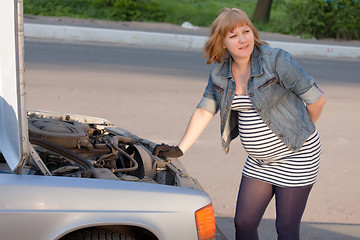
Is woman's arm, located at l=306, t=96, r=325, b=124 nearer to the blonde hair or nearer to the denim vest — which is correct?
the denim vest

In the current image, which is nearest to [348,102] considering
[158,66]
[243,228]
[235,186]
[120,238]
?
[158,66]

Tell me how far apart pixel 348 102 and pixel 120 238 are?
8.03 meters

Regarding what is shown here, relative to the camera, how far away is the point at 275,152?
10.1 ft

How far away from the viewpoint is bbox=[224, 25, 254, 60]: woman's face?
120 inches

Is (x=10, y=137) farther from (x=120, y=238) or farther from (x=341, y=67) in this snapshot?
Result: (x=341, y=67)

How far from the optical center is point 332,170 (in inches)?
246

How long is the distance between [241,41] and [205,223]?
3.56 ft

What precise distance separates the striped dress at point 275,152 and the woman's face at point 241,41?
0.27 metres

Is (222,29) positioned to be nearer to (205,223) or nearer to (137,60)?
(205,223)

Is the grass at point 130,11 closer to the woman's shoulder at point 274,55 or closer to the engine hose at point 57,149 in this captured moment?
the engine hose at point 57,149

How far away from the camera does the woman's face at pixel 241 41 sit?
3.04 meters

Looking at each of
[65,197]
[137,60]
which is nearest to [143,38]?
[137,60]

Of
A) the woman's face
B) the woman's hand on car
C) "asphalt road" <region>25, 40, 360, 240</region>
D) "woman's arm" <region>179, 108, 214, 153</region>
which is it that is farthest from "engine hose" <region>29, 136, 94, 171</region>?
"asphalt road" <region>25, 40, 360, 240</region>

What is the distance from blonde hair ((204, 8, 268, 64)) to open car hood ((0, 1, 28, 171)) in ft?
4.03
